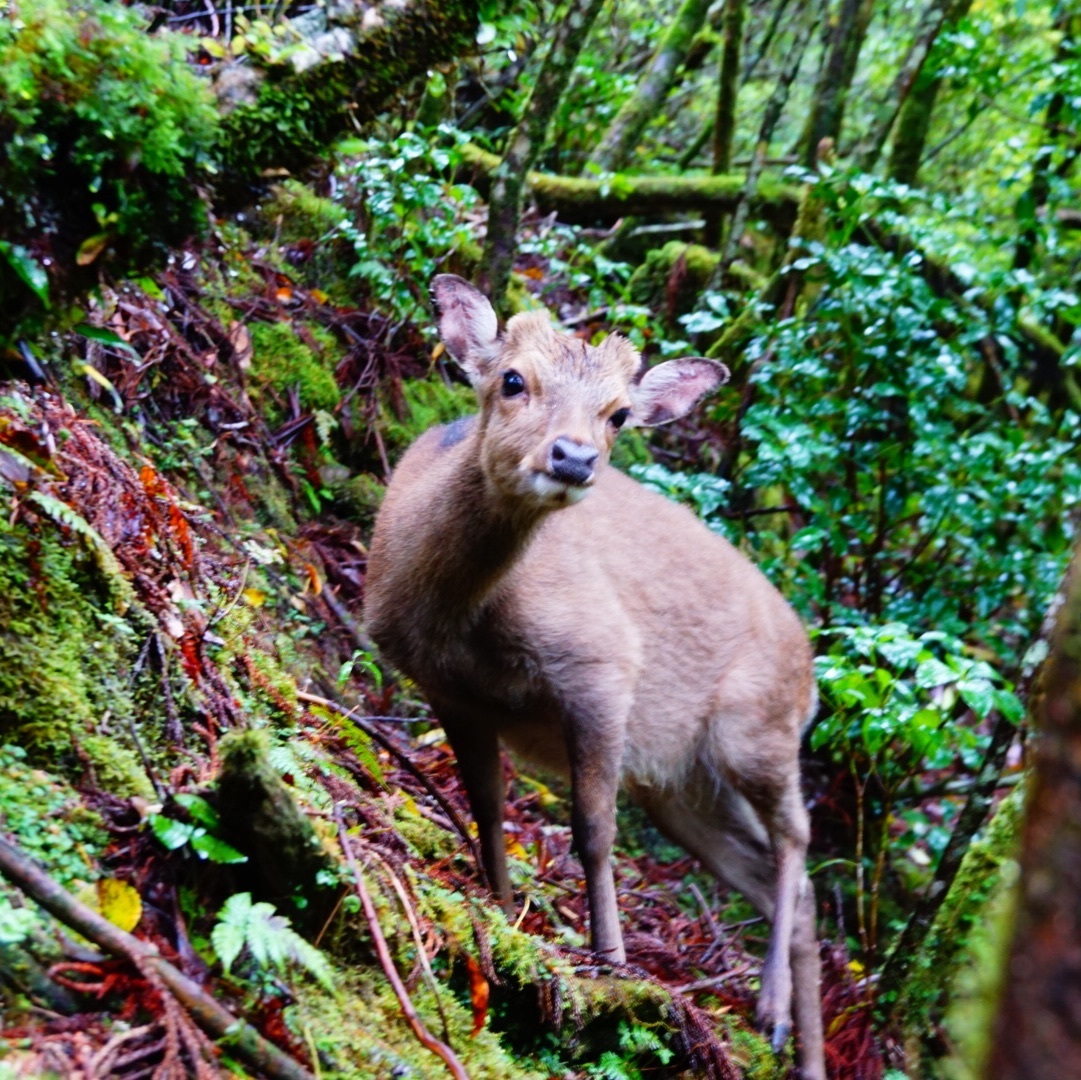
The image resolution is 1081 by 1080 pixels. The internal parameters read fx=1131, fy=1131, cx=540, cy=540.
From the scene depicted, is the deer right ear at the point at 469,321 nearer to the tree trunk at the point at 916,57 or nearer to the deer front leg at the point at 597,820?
the deer front leg at the point at 597,820

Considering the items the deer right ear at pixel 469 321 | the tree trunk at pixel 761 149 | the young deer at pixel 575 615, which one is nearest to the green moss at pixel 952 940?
the young deer at pixel 575 615

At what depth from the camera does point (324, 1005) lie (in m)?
2.88

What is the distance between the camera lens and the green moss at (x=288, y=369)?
711 centimetres

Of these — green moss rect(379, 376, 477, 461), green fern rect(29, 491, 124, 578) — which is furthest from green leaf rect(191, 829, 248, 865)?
green moss rect(379, 376, 477, 461)

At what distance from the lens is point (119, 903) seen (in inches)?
104

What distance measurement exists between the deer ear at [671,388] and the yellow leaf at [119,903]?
3.55 meters

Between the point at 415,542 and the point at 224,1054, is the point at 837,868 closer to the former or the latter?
the point at 415,542

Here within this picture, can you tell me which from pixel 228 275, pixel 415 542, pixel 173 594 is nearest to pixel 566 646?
pixel 415 542

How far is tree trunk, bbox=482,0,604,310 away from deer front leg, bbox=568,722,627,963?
349 cm

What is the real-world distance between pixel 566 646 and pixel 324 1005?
247cm

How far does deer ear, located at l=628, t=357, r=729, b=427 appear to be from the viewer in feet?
18.5

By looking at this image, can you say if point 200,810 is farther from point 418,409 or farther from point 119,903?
point 418,409

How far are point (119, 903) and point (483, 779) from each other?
2.71 meters

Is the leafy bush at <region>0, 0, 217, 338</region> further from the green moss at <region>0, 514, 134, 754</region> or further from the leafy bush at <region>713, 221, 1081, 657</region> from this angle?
the leafy bush at <region>713, 221, 1081, 657</region>
